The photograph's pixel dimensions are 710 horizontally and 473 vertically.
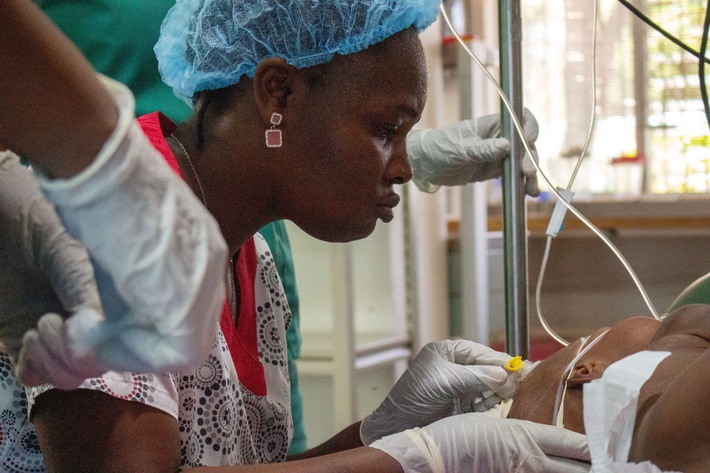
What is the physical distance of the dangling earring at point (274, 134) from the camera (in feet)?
3.70

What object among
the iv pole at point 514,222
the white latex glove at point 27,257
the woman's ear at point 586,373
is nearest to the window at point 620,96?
the iv pole at point 514,222

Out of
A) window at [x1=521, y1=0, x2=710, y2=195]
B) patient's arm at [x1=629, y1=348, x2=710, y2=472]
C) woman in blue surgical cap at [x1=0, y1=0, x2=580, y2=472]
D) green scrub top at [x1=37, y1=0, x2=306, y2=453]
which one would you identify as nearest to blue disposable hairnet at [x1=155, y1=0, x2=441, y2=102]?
woman in blue surgical cap at [x1=0, y1=0, x2=580, y2=472]

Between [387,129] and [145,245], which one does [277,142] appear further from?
[145,245]

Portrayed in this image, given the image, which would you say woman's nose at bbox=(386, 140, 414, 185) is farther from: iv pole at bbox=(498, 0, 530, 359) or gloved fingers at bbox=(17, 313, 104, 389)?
gloved fingers at bbox=(17, 313, 104, 389)

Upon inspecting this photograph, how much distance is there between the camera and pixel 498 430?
1040 mm

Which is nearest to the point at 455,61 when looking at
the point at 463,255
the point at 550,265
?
the point at 463,255

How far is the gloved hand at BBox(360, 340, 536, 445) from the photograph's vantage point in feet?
4.10

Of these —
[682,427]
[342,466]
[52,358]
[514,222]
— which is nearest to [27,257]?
[52,358]

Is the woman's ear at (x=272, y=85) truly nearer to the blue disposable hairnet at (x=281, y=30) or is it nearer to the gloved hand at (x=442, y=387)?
the blue disposable hairnet at (x=281, y=30)

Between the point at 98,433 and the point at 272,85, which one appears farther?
the point at 272,85

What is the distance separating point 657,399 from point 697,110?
154 inches

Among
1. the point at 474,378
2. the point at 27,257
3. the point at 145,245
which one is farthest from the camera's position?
the point at 474,378

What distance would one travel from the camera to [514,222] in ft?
4.92

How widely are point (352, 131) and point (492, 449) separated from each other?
0.46 metres
